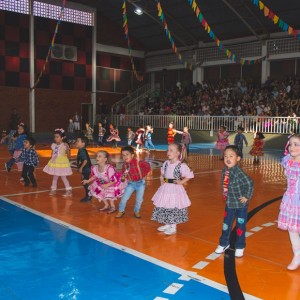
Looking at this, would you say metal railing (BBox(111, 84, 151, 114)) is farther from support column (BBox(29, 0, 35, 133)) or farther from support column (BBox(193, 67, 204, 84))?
support column (BBox(29, 0, 35, 133))

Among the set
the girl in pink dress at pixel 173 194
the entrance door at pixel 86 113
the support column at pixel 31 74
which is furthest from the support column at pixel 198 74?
the girl in pink dress at pixel 173 194

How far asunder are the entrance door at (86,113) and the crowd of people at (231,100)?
148 inches

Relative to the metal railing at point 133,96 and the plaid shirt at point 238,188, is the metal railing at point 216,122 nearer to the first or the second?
the metal railing at point 133,96

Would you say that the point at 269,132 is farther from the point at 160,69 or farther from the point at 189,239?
the point at 189,239

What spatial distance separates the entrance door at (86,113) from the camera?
27.6 metres

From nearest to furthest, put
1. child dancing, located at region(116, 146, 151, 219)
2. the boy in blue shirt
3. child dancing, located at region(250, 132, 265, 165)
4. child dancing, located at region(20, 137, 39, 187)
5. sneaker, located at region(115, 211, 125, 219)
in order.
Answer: child dancing, located at region(116, 146, 151, 219)
sneaker, located at region(115, 211, 125, 219)
the boy in blue shirt
child dancing, located at region(20, 137, 39, 187)
child dancing, located at region(250, 132, 265, 165)

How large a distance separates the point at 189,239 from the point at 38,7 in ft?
76.4

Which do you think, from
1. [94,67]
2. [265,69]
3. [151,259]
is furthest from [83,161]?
[94,67]

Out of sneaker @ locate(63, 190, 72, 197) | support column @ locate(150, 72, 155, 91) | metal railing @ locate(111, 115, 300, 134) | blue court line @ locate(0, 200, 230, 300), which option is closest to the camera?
blue court line @ locate(0, 200, 230, 300)

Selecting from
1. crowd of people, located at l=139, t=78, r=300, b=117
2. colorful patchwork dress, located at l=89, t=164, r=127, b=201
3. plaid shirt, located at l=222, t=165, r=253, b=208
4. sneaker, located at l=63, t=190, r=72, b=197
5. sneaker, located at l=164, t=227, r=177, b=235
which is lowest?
sneaker, located at l=164, t=227, r=177, b=235

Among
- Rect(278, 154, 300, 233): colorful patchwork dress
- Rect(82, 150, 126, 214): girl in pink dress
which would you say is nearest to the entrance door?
Rect(82, 150, 126, 214): girl in pink dress

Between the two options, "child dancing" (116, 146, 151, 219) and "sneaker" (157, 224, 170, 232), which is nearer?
"sneaker" (157, 224, 170, 232)

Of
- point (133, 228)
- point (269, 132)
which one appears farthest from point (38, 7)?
point (133, 228)

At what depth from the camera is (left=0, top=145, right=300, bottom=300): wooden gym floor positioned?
3758mm
